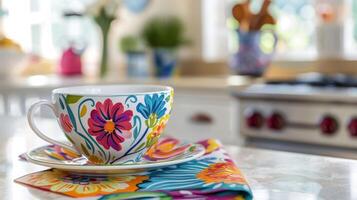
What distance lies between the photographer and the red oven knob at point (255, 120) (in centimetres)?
213

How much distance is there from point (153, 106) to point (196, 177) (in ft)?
0.34

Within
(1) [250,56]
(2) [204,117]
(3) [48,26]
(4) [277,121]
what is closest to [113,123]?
(4) [277,121]

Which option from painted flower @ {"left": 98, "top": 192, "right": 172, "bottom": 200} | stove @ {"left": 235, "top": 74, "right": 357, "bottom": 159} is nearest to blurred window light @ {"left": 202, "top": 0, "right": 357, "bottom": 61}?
stove @ {"left": 235, "top": 74, "right": 357, "bottom": 159}

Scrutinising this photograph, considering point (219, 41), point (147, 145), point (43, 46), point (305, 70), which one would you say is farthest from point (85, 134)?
point (43, 46)

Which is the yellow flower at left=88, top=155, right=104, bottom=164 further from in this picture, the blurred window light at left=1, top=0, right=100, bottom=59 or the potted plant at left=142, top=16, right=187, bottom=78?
the blurred window light at left=1, top=0, right=100, bottom=59

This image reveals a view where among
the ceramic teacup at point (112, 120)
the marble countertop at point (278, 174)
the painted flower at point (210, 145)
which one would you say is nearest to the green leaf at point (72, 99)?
the ceramic teacup at point (112, 120)

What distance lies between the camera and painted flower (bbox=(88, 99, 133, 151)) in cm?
72

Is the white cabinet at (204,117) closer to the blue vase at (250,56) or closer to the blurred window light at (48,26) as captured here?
the blue vase at (250,56)

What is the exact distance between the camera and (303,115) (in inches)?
80.0

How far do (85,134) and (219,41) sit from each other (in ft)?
8.14

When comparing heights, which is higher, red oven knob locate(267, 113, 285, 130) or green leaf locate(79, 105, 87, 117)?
green leaf locate(79, 105, 87, 117)

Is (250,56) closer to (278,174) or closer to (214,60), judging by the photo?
(214,60)

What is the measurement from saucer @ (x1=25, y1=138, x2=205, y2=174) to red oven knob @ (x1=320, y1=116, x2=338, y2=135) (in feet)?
3.66

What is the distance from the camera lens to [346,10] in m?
2.70
